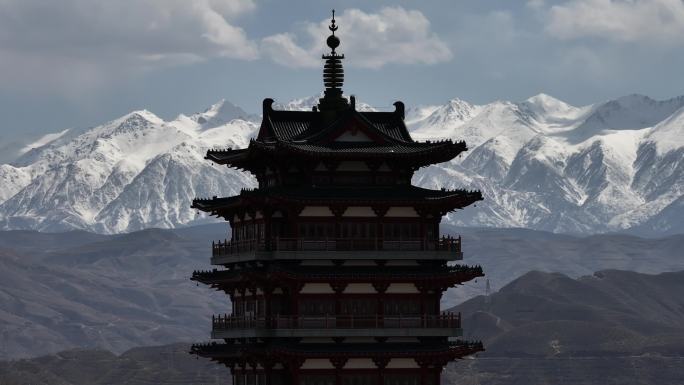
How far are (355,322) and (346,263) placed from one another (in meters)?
3.46

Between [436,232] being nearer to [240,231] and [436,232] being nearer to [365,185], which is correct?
[365,185]

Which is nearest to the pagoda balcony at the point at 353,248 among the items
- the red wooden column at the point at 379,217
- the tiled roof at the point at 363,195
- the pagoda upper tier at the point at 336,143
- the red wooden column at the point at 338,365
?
the red wooden column at the point at 379,217

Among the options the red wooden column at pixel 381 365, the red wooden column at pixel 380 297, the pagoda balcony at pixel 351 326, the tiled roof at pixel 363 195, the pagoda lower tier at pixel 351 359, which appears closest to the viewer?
the pagoda balcony at pixel 351 326

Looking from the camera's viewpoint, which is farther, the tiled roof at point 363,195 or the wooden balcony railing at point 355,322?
the tiled roof at point 363,195

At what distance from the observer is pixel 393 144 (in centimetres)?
11444

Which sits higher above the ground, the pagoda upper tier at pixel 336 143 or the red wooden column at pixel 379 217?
the pagoda upper tier at pixel 336 143

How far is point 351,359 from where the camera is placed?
366ft

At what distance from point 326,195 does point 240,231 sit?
341 inches

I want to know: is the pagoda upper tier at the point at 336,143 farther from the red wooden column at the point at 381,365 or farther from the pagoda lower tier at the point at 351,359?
the red wooden column at the point at 381,365

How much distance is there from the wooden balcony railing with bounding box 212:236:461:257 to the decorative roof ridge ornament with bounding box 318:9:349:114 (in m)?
9.29

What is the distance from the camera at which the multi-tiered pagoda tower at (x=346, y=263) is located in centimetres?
11075

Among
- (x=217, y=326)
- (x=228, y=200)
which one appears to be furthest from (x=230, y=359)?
(x=228, y=200)

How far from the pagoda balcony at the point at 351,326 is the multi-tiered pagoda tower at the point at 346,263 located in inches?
2.3

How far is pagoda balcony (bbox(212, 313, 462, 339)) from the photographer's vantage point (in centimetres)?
11012
